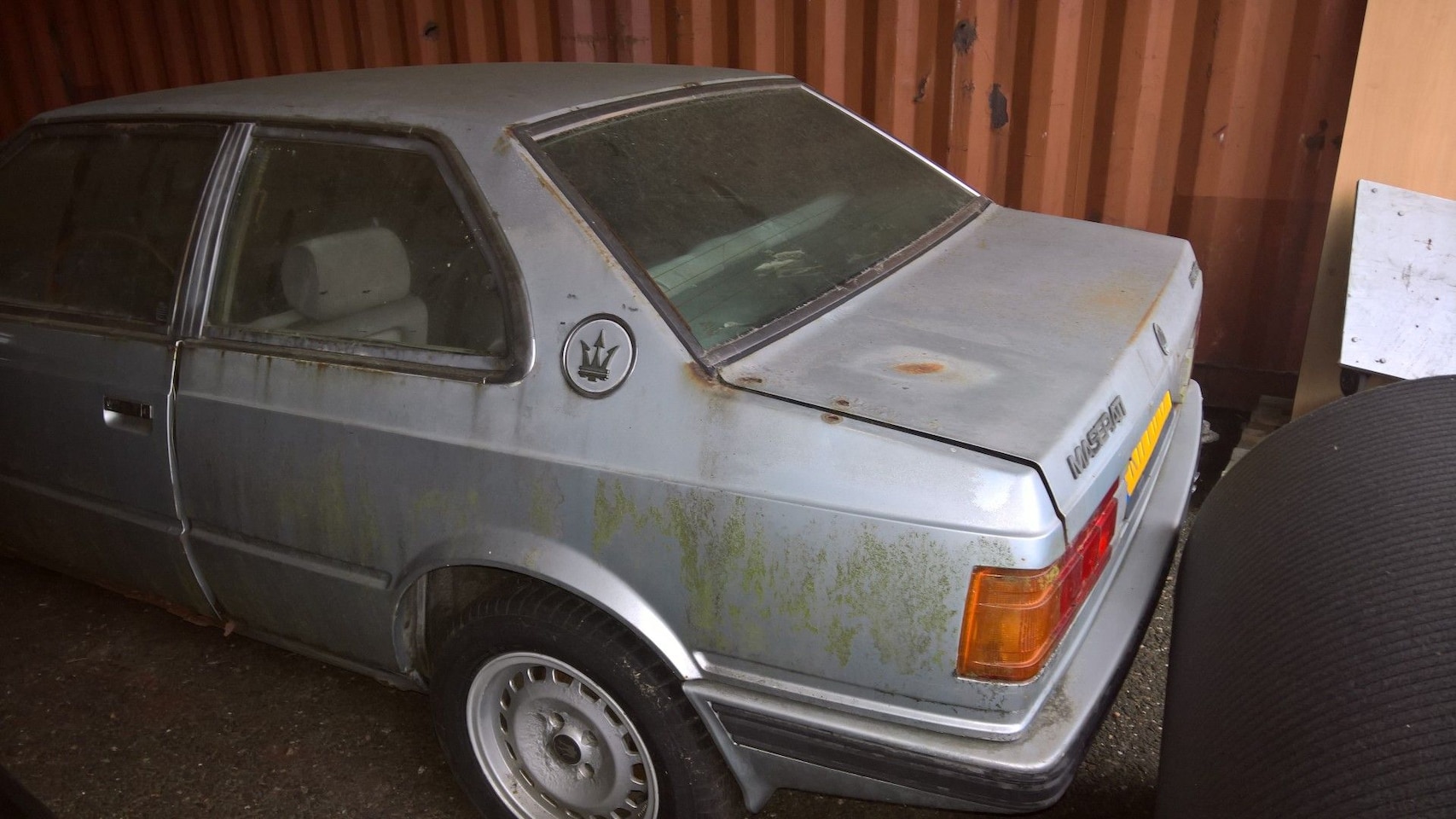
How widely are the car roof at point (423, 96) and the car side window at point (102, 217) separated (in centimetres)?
7

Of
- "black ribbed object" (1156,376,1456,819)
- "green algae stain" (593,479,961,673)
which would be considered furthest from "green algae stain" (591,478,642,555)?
"black ribbed object" (1156,376,1456,819)

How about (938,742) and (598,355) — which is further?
(598,355)

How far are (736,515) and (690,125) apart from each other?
1.05 metres

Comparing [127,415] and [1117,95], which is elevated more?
[1117,95]

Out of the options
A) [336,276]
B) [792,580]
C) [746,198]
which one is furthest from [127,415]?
[792,580]

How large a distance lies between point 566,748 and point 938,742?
817 millimetres

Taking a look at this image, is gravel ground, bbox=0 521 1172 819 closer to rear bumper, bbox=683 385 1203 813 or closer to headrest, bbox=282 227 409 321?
rear bumper, bbox=683 385 1203 813

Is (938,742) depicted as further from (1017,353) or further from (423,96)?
(423,96)

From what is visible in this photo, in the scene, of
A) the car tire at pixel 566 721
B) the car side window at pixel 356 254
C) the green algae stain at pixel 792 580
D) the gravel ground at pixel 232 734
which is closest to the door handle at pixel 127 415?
the car side window at pixel 356 254

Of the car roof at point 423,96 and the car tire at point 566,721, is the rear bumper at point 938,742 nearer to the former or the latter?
the car tire at point 566,721

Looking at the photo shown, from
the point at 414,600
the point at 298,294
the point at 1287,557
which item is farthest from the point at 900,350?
the point at 298,294

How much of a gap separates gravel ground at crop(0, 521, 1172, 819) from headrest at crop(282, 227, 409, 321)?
3.66 ft

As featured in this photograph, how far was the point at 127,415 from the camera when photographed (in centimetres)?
244

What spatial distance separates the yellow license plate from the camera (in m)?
1.91
